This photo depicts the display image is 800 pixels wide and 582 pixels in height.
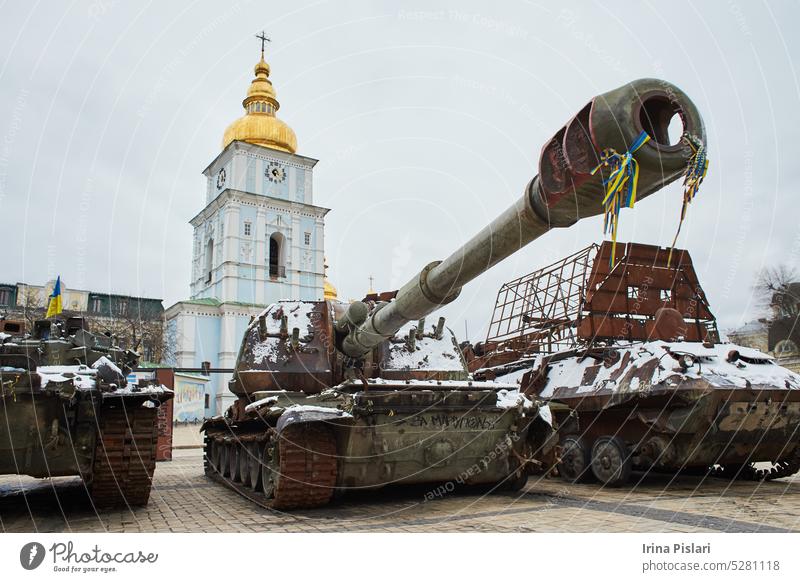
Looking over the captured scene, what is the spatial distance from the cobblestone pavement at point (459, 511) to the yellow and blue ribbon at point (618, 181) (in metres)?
3.37

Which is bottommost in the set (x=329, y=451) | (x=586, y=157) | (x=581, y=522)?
(x=581, y=522)

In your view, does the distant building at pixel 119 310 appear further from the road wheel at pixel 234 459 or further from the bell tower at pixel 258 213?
the road wheel at pixel 234 459

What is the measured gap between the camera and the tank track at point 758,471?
9734 mm

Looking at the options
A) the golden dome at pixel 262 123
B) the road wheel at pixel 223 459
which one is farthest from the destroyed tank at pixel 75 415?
the golden dome at pixel 262 123

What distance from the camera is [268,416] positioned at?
23.6 ft

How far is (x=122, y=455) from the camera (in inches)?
277

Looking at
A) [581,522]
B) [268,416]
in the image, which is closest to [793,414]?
[581,522]

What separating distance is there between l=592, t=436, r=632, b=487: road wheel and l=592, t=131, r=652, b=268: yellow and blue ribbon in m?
6.31

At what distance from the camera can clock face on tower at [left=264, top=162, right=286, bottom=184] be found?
1262 inches

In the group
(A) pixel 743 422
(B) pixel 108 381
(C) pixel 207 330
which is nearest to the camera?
(B) pixel 108 381

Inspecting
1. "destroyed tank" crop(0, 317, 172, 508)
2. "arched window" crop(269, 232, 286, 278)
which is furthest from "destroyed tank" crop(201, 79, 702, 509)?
"arched window" crop(269, 232, 286, 278)
